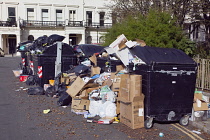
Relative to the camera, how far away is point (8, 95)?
400 inches

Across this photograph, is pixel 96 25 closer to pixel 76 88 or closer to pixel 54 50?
pixel 54 50

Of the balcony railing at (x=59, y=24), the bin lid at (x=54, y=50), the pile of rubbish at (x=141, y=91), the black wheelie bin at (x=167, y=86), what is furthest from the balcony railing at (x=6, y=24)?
the black wheelie bin at (x=167, y=86)

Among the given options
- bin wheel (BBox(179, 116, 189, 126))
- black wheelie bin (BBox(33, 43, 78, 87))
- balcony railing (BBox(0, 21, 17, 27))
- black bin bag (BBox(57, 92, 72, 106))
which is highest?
balcony railing (BBox(0, 21, 17, 27))

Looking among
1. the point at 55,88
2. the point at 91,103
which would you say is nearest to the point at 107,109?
the point at 91,103

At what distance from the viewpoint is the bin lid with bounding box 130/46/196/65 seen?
6305mm

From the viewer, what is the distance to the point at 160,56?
647cm

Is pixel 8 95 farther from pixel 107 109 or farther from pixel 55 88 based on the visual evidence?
pixel 107 109

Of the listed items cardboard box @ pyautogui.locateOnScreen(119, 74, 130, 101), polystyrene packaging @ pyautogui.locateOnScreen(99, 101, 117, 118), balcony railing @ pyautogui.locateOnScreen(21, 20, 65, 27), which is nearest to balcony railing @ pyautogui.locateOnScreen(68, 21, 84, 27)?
balcony railing @ pyautogui.locateOnScreen(21, 20, 65, 27)

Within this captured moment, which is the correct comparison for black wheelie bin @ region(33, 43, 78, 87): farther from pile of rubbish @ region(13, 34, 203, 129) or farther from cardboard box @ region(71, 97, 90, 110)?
Answer: cardboard box @ region(71, 97, 90, 110)

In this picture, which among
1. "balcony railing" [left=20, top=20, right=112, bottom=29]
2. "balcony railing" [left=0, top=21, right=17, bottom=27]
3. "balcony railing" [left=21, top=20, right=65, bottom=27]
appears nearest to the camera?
"balcony railing" [left=0, top=21, right=17, bottom=27]

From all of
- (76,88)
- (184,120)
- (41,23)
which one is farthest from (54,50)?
(41,23)

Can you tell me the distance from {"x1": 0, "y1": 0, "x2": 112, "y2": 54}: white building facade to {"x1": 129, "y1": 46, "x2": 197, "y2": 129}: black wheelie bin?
3130 centimetres

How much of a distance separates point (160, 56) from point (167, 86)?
75 cm

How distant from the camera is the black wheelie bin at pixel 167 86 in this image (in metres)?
6.17
